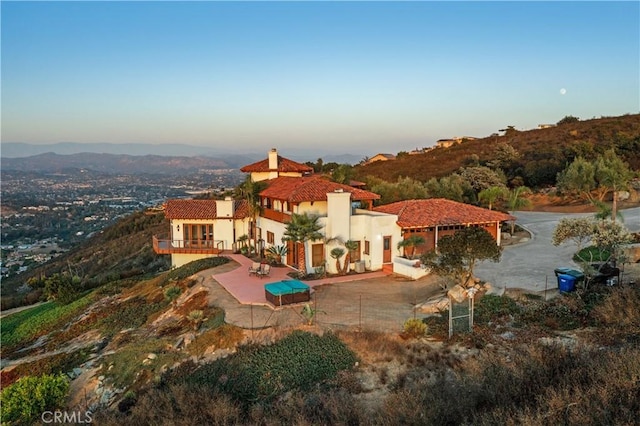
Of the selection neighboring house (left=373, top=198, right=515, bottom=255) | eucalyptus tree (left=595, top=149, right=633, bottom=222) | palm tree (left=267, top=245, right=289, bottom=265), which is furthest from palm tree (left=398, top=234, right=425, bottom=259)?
eucalyptus tree (left=595, top=149, right=633, bottom=222)

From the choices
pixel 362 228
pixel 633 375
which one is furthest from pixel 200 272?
pixel 633 375

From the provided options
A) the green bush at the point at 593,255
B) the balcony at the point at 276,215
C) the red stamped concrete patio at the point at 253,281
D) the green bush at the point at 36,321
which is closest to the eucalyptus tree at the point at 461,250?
the green bush at the point at 593,255

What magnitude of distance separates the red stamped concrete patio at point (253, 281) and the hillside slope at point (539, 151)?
2765cm

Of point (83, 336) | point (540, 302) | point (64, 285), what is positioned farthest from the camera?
point (64, 285)

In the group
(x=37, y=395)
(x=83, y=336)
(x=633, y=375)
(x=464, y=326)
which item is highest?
(x=633, y=375)

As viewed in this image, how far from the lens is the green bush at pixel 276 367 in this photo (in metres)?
11.0

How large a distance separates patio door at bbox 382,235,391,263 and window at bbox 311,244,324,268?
3.12 m

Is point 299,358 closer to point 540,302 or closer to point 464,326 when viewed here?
point 464,326

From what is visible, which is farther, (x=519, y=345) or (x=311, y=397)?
(x=519, y=345)

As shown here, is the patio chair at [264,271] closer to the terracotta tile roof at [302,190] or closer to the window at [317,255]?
the window at [317,255]

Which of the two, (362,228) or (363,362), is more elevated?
(362,228)

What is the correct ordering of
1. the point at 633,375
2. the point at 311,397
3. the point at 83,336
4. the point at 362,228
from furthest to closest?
the point at 362,228
the point at 83,336
the point at 311,397
the point at 633,375

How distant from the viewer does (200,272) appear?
24297 millimetres

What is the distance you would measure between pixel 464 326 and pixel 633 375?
674cm
